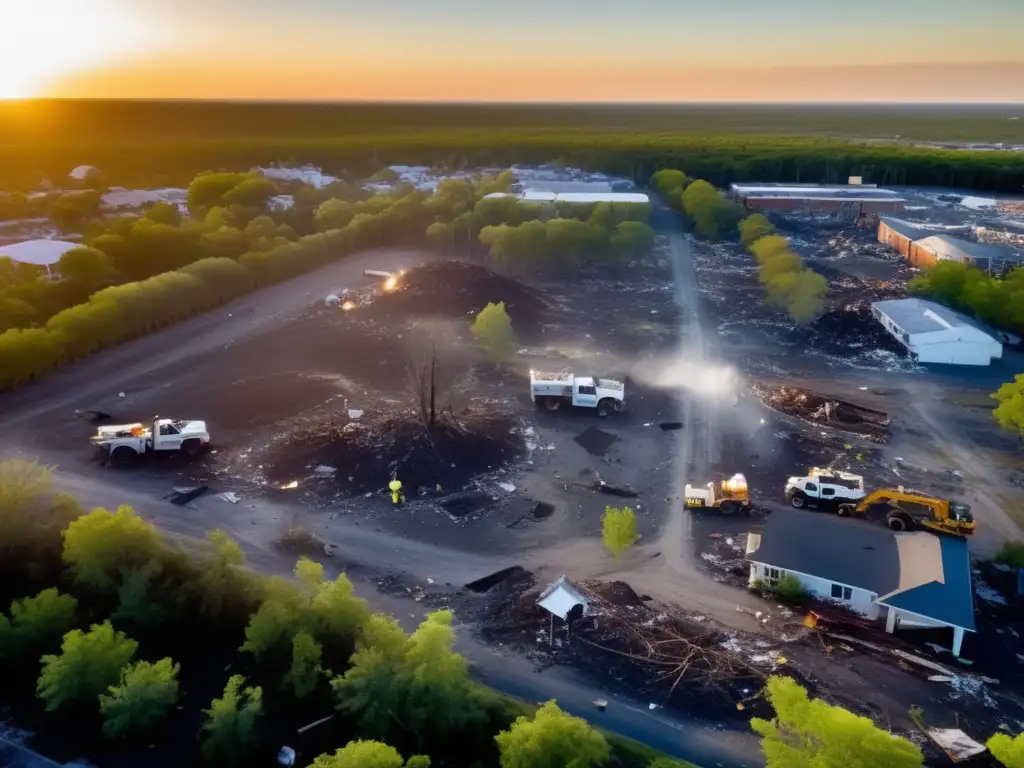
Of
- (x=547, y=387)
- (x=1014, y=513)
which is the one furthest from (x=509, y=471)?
(x=1014, y=513)

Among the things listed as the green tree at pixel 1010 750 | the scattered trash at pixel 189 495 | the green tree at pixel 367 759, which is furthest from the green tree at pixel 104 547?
the green tree at pixel 1010 750

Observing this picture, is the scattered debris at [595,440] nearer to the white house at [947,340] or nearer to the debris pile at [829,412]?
the debris pile at [829,412]

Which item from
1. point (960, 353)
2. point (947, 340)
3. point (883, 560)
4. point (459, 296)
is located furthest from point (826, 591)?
point (459, 296)

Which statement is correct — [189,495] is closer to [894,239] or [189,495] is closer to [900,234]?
[900,234]

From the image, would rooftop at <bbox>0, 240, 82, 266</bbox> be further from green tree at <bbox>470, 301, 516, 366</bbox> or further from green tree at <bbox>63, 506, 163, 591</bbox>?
green tree at <bbox>63, 506, 163, 591</bbox>

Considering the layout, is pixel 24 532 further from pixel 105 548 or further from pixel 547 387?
pixel 547 387

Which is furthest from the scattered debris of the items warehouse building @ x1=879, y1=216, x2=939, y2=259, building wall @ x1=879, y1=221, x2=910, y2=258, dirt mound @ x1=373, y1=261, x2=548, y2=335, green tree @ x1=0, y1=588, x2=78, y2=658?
building wall @ x1=879, y1=221, x2=910, y2=258
